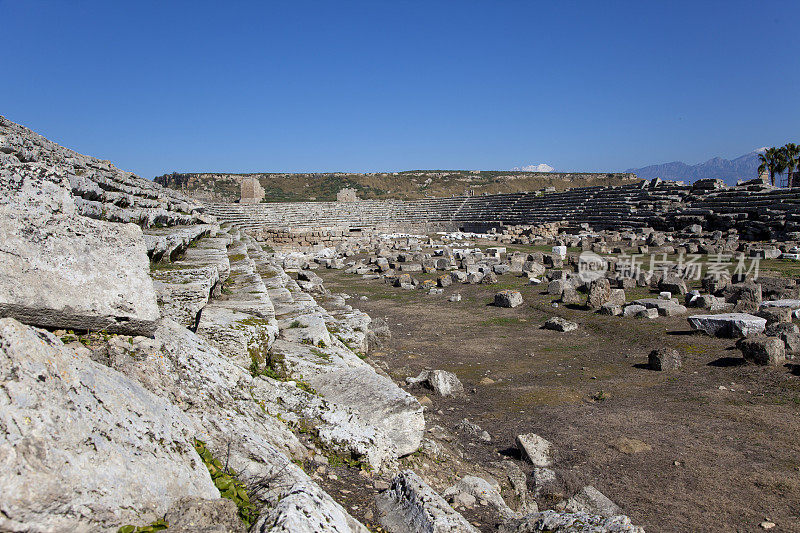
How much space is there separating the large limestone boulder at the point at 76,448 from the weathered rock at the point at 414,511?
1.09 m

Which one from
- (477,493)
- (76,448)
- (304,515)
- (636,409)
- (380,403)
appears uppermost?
(76,448)

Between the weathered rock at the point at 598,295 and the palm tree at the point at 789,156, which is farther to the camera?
the palm tree at the point at 789,156

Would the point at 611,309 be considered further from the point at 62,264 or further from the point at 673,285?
the point at 62,264

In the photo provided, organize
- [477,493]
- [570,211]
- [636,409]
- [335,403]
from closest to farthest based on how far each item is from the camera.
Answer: [477,493], [335,403], [636,409], [570,211]

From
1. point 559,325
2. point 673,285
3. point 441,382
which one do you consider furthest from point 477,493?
point 673,285

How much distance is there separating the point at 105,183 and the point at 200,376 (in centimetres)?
732

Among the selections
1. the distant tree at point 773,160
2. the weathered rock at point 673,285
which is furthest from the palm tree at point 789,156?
the weathered rock at point 673,285

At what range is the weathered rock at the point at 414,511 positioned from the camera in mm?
2746

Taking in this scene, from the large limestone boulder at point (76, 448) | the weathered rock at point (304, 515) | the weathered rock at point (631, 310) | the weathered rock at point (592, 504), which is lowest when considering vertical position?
the weathered rock at point (592, 504)

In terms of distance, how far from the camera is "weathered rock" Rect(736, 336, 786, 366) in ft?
23.2

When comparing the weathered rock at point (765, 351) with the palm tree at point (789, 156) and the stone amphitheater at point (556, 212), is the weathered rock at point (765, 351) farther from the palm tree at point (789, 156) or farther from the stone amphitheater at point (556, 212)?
the palm tree at point (789, 156)

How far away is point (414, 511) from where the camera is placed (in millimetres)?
2855

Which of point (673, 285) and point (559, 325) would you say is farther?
point (673, 285)

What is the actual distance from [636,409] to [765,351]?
2.59m
